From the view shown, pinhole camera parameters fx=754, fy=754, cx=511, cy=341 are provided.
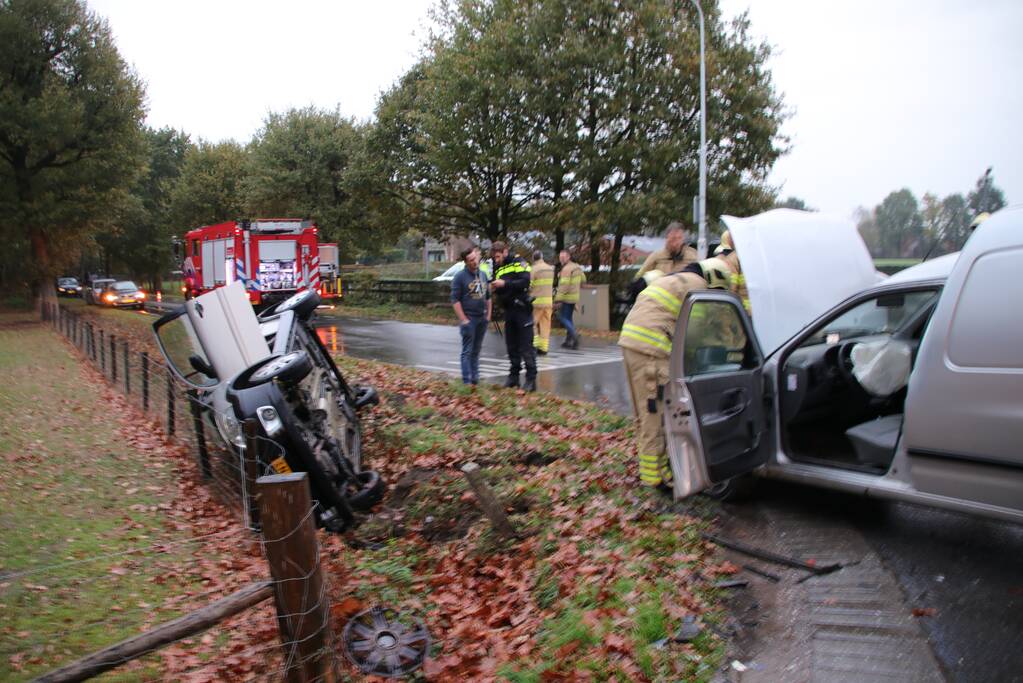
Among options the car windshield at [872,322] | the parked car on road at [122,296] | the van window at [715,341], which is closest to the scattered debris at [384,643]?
the van window at [715,341]

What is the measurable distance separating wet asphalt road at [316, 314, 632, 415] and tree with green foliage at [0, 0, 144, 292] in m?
10.4

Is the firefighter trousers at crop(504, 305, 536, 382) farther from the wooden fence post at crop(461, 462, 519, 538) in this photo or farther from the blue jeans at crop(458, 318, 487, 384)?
the wooden fence post at crop(461, 462, 519, 538)

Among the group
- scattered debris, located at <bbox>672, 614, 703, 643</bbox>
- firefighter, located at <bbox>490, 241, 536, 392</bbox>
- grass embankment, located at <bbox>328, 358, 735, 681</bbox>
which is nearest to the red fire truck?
firefighter, located at <bbox>490, 241, 536, 392</bbox>

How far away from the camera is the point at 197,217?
47.1 metres

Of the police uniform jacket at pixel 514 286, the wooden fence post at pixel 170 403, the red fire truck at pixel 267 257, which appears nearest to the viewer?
the wooden fence post at pixel 170 403

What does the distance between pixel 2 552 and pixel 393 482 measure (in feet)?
9.55

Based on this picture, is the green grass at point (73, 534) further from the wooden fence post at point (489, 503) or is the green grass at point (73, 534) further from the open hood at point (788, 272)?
the open hood at point (788, 272)

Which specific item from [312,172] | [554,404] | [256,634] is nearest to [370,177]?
[312,172]

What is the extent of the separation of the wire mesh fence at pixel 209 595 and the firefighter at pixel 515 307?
391 centimetres

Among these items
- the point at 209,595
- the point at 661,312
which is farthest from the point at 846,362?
the point at 209,595

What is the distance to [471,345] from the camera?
372 inches

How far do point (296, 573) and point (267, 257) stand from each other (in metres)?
21.3

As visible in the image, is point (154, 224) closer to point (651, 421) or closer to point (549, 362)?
point (549, 362)

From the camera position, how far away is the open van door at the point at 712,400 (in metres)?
4.67
